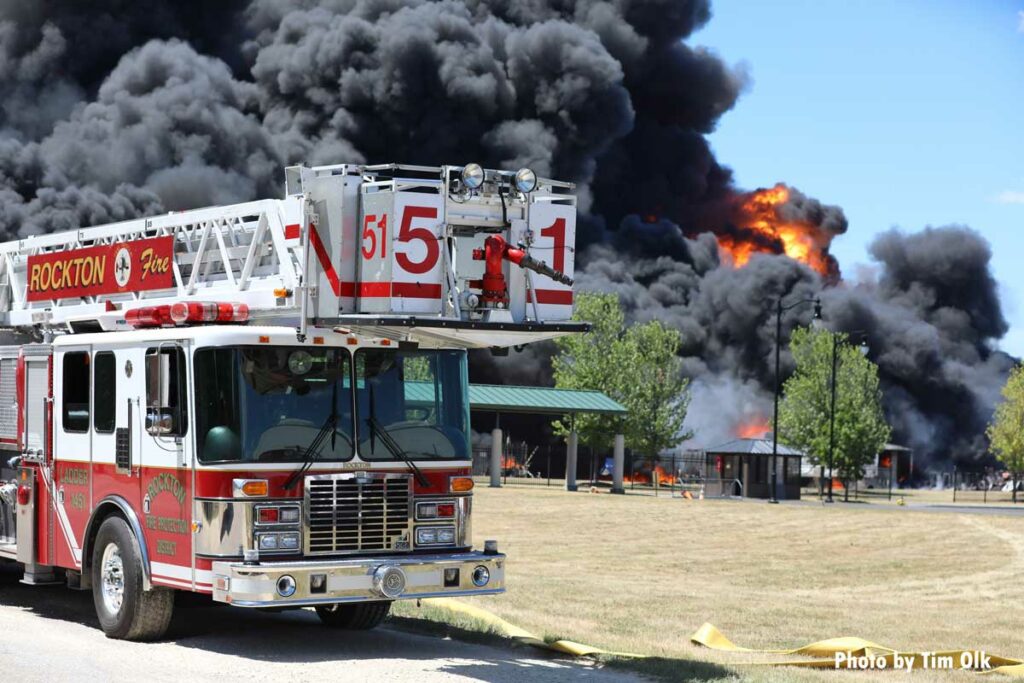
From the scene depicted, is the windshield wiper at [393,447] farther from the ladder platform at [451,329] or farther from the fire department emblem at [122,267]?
the fire department emblem at [122,267]

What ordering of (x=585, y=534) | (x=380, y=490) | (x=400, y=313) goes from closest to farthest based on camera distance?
(x=400, y=313), (x=380, y=490), (x=585, y=534)

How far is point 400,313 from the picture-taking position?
9344 mm

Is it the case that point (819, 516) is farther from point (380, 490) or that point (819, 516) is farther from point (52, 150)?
point (52, 150)

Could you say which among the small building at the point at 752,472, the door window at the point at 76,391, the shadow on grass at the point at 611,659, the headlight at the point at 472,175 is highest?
the headlight at the point at 472,175

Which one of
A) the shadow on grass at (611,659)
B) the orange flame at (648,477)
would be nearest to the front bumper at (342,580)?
the shadow on grass at (611,659)

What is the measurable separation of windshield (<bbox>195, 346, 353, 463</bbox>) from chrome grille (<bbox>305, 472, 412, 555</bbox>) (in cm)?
22

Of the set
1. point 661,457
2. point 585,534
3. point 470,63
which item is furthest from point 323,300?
point 470,63

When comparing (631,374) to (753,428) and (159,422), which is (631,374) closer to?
(753,428)

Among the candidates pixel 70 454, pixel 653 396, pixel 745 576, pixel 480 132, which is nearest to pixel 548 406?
pixel 653 396

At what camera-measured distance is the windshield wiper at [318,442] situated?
9745mm

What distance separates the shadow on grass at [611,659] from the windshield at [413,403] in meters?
1.60

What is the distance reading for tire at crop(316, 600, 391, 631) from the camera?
37.5 ft

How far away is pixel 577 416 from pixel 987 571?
31.6 meters

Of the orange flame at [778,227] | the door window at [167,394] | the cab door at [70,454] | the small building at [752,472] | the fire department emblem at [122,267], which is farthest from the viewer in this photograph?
the orange flame at [778,227]
